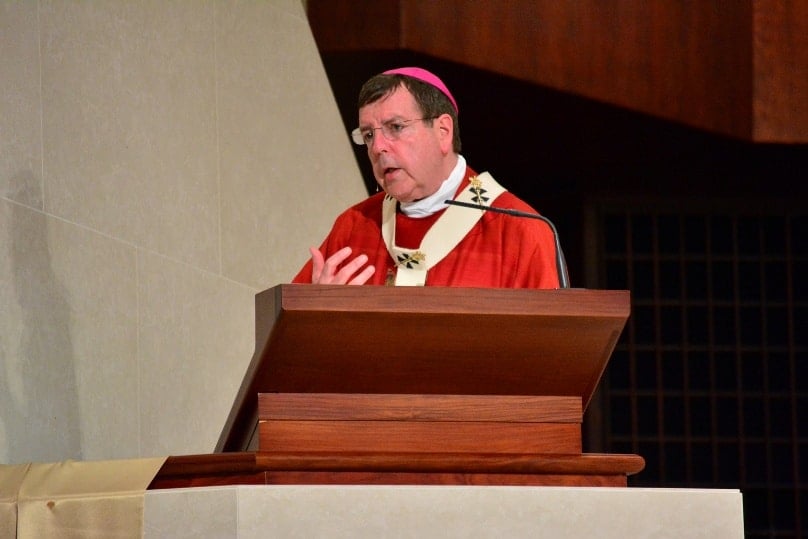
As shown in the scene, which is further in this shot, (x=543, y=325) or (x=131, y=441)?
(x=131, y=441)

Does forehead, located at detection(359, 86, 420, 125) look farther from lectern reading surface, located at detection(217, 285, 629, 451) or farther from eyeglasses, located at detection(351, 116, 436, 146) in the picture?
lectern reading surface, located at detection(217, 285, 629, 451)

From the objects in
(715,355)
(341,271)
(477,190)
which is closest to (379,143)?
(477,190)

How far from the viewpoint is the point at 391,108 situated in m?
3.65

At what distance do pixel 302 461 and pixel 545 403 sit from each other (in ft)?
1.51

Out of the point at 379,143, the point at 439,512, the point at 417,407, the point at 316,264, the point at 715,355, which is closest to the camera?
the point at 439,512

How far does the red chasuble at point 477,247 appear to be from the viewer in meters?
3.68

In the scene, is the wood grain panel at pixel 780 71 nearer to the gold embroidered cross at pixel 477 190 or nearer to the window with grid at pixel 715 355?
the window with grid at pixel 715 355

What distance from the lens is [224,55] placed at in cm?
523

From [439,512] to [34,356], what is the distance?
169cm

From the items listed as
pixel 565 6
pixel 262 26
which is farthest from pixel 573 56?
pixel 262 26

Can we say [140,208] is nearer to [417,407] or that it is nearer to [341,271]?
[341,271]

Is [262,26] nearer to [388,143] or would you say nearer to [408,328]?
[388,143]

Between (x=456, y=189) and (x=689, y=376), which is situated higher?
(x=456, y=189)

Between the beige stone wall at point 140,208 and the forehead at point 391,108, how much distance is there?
884 millimetres
